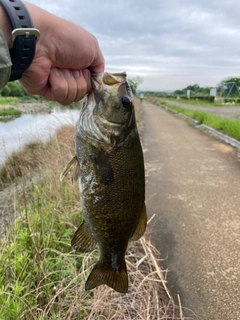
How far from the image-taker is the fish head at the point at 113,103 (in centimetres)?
162

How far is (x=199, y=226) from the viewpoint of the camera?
4785 mm

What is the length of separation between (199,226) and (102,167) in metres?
3.52

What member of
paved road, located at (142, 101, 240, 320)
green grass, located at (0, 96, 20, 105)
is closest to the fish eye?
paved road, located at (142, 101, 240, 320)

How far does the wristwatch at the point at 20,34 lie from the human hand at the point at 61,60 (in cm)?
10

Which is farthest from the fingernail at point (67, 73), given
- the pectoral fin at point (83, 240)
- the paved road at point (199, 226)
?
the paved road at point (199, 226)

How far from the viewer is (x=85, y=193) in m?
1.69

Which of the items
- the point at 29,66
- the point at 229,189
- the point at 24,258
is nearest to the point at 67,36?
the point at 29,66

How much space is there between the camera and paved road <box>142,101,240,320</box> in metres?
3.43

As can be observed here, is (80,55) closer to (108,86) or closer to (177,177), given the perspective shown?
(108,86)

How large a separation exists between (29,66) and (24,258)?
2.42 m

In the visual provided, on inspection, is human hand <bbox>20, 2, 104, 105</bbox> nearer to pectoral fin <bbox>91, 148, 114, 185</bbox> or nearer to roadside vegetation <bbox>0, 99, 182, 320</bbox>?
pectoral fin <bbox>91, 148, 114, 185</bbox>

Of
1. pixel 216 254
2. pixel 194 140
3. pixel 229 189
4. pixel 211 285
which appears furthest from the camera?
pixel 194 140

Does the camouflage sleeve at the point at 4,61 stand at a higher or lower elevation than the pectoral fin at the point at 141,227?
higher

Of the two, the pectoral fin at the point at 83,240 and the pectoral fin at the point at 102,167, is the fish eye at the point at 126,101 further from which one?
the pectoral fin at the point at 83,240
